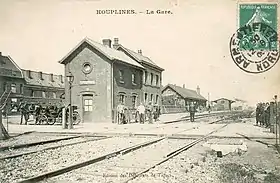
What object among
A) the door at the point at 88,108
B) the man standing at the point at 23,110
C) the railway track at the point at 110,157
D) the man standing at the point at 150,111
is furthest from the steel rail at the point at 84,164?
the man standing at the point at 23,110

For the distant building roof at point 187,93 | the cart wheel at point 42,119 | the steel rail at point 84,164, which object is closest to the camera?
the steel rail at point 84,164

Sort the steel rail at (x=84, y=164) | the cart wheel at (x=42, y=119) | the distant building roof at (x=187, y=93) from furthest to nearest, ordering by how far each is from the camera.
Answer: the cart wheel at (x=42, y=119) < the distant building roof at (x=187, y=93) < the steel rail at (x=84, y=164)

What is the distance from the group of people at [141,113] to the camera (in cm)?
202

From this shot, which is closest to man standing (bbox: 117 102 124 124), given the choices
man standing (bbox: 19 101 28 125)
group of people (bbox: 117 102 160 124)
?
group of people (bbox: 117 102 160 124)

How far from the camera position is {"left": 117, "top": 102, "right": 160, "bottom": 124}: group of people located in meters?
2.02

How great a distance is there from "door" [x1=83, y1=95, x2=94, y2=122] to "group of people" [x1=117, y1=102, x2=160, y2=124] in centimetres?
13

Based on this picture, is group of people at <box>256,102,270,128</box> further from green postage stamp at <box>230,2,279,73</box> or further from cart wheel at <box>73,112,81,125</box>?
cart wheel at <box>73,112,81,125</box>

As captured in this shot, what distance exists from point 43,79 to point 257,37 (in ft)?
3.10

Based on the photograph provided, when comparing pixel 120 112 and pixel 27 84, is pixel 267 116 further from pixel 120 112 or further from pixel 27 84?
pixel 27 84

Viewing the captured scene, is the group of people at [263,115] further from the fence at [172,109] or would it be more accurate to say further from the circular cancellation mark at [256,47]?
the fence at [172,109]

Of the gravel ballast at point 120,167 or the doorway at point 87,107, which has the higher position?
the doorway at point 87,107

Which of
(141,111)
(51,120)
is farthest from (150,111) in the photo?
(51,120)

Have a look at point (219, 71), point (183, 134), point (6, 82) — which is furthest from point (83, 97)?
point (219, 71)

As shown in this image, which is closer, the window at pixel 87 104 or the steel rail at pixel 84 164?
the steel rail at pixel 84 164
